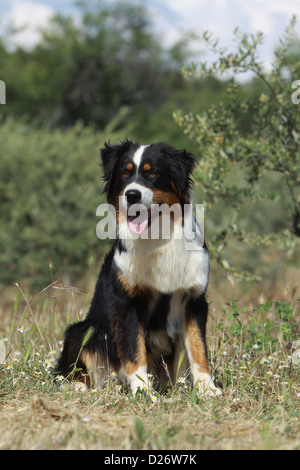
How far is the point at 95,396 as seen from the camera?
3729 mm

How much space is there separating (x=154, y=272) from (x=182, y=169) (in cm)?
76

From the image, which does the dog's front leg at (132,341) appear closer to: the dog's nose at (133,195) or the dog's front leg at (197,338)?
the dog's front leg at (197,338)

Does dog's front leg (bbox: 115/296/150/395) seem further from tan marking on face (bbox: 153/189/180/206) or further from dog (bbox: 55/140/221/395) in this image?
tan marking on face (bbox: 153/189/180/206)

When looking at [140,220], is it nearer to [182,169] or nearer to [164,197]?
[164,197]

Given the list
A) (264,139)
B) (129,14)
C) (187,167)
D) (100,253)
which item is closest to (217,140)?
(264,139)

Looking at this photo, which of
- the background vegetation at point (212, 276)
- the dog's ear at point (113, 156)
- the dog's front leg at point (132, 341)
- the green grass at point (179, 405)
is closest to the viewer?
the green grass at point (179, 405)

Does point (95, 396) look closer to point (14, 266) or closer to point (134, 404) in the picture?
point (134, 404)

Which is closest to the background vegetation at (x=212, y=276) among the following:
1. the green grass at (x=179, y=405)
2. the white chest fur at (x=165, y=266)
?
the green grass at (x=179, y=405)

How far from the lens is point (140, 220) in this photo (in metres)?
3.97

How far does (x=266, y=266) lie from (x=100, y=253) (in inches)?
132

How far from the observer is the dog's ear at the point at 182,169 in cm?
405

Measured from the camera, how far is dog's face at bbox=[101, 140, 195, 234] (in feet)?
12.8

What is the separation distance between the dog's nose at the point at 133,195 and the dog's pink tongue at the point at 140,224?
14 centimetres

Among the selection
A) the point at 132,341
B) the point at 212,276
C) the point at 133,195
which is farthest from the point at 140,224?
the point at 212,276
